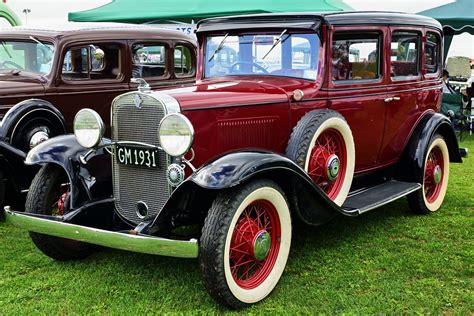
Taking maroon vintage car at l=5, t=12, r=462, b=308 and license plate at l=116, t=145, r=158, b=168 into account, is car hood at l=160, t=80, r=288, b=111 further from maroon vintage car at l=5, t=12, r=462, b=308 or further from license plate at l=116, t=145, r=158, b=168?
license plate at l=116, t=145, r=158, b=168

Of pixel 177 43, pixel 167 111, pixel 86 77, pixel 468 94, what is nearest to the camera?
pixel 167 111

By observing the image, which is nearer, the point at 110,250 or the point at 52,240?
the point at 52,240

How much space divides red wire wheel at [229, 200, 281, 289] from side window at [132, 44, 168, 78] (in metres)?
3.41

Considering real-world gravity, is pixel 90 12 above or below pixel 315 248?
above

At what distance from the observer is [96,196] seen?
3686 mm

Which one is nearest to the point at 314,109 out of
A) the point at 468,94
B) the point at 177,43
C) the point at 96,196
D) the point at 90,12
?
the point at 96,196

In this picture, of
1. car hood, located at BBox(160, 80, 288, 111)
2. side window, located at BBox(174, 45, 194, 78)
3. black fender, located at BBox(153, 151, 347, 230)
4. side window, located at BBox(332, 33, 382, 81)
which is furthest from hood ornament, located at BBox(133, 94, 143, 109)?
side window, located at BBox(174, 45, 194, 78)

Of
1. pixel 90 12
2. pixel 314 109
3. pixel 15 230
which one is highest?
pixel 90 12

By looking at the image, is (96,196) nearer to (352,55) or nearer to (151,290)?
(151,290)

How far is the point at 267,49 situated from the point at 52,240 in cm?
210

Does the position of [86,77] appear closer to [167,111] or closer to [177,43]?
[177,43]

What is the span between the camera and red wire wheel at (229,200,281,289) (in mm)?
3105

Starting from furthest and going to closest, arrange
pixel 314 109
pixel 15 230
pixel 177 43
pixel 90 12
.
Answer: pixel 90 12 → pixel 177 43 → pixel 15 230 → pixel 314 109

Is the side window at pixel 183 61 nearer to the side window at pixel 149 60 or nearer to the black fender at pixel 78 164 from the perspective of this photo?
the side window at pixel 149 60
